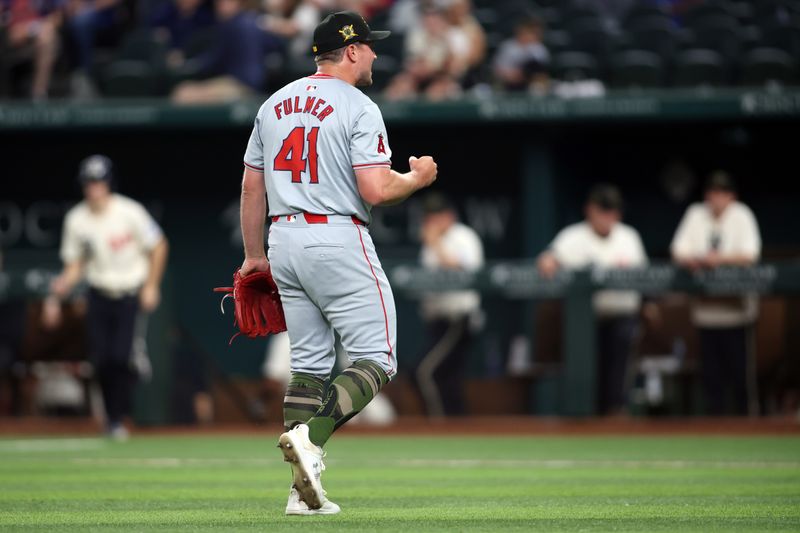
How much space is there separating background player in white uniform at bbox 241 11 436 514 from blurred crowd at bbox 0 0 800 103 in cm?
828

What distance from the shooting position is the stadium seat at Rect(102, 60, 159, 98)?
1382cm

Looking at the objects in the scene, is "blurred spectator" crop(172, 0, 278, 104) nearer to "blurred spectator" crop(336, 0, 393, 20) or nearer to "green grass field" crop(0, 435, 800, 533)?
"blurred spectator" crop(336, 0, 393, 20)

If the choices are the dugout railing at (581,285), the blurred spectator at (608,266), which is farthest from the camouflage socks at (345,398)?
the dugout railing at (581,285)

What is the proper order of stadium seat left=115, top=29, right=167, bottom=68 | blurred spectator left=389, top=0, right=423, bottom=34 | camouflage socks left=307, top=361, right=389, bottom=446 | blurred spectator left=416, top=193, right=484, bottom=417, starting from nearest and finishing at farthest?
1. camouflage socks left=307, top=361, right=389, bottom=446
2. blurred spectator left=416, top=193, right=484, bottom=417
3. stadium seat left=115, top=29, right=167, bottom=68
4. blurred spectator left=389, top=0, right=423, bottom=34

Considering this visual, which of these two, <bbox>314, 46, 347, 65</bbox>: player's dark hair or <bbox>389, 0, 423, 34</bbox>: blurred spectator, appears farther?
<bbox>389, 0, 423, 34</bbox>: blurred spectator

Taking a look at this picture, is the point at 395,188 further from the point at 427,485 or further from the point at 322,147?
the point at 427,485

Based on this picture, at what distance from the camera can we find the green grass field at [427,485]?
4754 millimetres

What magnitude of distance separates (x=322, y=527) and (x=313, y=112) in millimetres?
1476

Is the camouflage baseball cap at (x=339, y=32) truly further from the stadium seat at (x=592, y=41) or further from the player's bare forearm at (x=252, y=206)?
the stadium seat at (x=592, y=41)

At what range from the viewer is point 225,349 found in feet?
48.8

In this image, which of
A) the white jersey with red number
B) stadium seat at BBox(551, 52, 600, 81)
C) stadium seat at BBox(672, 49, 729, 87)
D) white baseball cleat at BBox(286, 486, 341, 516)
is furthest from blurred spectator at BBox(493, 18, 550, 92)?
white baseball cleat at BBox(286, 486, 341, 516)

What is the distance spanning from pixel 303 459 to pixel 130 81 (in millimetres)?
9736

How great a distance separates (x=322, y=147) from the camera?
5.04 m

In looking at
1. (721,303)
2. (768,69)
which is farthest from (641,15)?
(721,303)
